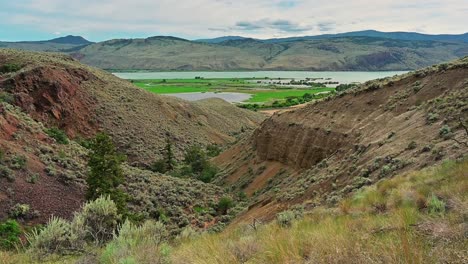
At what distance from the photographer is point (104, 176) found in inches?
1027

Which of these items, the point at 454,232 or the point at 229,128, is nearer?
the point at 454,232

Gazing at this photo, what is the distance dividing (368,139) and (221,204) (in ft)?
40.6

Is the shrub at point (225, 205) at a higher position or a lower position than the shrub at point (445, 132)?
lower

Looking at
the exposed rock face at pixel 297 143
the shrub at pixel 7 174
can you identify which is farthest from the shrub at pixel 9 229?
the exposed rock face at pixel 297 143

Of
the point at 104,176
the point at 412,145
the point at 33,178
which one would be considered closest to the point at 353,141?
the point at 412,145

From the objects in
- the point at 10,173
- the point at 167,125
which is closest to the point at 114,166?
the point at 10,173

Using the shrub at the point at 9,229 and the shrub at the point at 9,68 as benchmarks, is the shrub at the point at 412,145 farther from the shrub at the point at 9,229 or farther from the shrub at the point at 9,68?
the shrub at the point at 9,68

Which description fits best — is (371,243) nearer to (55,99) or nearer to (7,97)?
(7,97)

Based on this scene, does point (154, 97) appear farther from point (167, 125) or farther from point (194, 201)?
point (194, 201)

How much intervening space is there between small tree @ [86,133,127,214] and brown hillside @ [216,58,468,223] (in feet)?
25.8

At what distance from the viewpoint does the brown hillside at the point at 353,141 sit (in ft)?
56.2

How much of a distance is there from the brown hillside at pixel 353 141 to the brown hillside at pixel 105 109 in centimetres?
1830

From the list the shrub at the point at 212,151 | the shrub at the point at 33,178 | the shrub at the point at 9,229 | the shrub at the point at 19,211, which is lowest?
the shrub at the point at 212,151

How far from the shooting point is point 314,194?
63.0 ft
